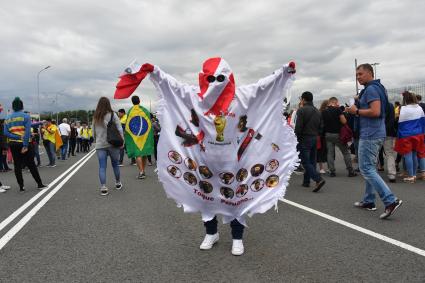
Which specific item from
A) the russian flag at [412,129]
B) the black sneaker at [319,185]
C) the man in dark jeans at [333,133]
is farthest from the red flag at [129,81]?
the man in dark jeans at [333,133]

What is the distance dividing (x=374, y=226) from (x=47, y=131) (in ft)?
39.2

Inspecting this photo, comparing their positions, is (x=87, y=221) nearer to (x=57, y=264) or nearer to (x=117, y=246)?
(x=117, y=246)

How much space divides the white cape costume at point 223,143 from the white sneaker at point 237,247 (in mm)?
208

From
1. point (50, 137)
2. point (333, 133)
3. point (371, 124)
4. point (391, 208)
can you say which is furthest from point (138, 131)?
point (391, 208)

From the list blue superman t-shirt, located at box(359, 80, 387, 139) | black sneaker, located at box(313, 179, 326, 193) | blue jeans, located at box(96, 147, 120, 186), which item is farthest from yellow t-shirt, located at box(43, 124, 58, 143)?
blue superman t-shirt, located at box(359, 80, 387, 139)

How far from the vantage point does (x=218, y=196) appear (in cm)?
400

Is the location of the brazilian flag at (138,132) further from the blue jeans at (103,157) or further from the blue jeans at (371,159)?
the blue jeans at (371,159)

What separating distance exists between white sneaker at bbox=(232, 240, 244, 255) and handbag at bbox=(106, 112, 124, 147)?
4.41m

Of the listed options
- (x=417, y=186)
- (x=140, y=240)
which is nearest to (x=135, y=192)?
(x=140, y=240)

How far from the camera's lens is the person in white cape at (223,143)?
12.7 feet

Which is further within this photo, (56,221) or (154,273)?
(56,221)

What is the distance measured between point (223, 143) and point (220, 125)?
18cm

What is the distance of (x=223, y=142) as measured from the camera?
12.7 ft

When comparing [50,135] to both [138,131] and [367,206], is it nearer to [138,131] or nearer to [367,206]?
[138,131]
